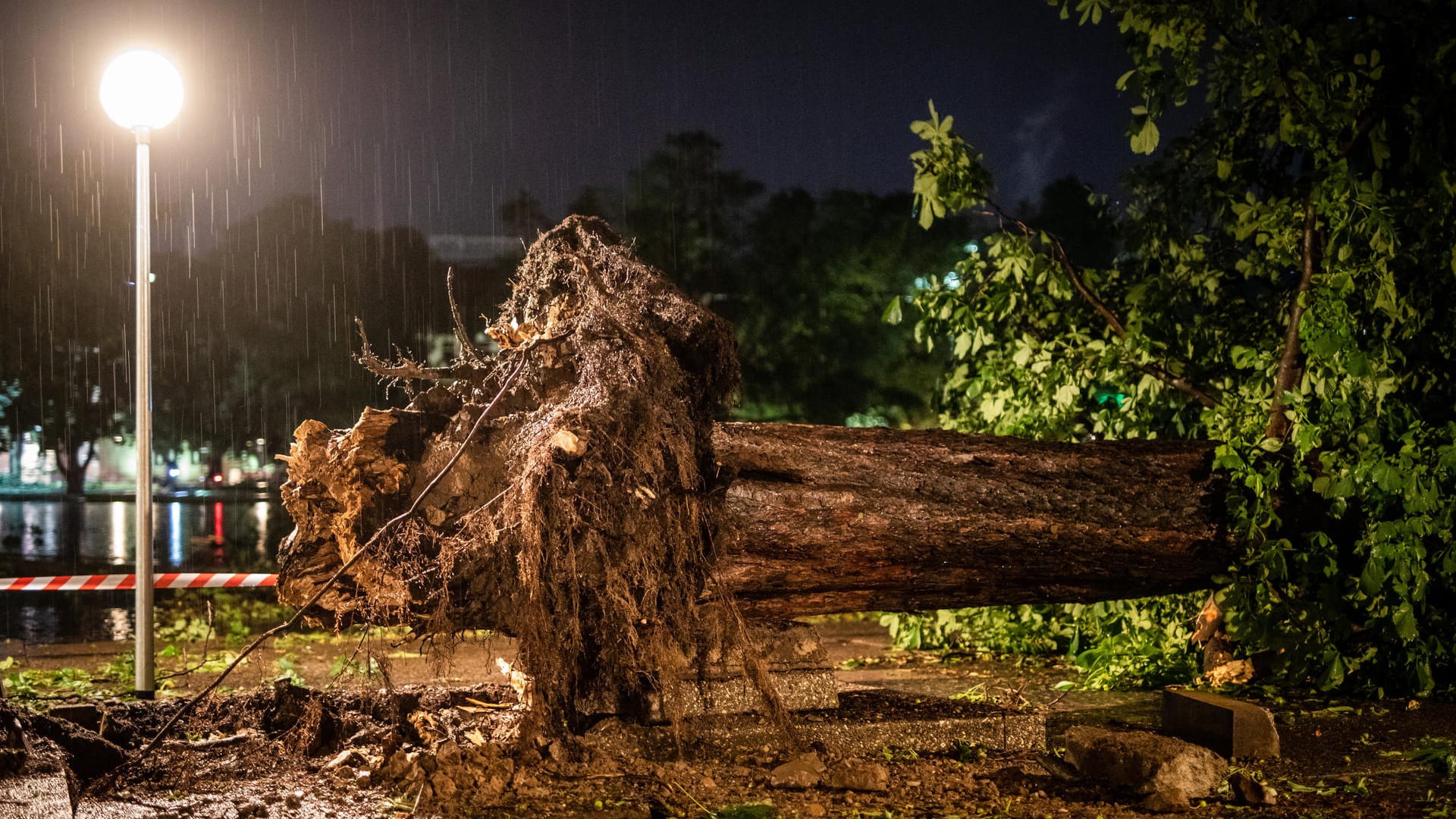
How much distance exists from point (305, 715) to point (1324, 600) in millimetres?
5045

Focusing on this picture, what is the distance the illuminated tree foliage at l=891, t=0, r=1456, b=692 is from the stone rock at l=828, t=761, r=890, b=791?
7.99 ft

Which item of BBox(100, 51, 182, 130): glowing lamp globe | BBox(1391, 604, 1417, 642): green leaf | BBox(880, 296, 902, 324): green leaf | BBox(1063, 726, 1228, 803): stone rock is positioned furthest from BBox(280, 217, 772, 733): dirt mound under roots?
BBox(1391, 604, 1417, 642): green leaf

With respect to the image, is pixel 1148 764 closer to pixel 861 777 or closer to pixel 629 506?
pixel 861 777

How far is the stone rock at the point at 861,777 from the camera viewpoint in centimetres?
411

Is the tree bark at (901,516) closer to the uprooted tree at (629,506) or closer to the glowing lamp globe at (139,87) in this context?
the uprooted tree at (629,506)

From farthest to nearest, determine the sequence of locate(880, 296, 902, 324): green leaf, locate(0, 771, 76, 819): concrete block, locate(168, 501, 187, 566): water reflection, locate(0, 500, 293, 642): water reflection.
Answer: locate(168, 501, 187, 566): water reflection, locate(0, 500, 293, 642): water reflection, locate(880, 296, 902, 324): green leaf, locate(0, 771, 76, 819): concrete block

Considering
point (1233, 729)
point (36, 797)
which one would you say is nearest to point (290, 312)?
point (36, 797)

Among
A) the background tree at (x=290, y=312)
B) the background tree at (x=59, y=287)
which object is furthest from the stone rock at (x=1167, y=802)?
the background tree at (x=59, y=287)

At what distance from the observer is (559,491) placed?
13.3 ft

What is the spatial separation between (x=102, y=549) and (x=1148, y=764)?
17.6 metres

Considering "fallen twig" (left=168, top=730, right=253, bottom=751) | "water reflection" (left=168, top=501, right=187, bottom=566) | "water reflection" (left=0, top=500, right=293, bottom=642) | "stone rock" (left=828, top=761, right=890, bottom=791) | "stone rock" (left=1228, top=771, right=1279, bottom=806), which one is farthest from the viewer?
"water reflection" (left=168, top=501, right=187, bottom=566)

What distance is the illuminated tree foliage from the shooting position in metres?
5.44

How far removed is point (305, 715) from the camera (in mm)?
4629

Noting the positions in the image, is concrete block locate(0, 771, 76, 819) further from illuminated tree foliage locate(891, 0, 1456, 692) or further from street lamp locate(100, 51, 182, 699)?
illuminated tree foliage locate(891, 0, 1456, 692)
